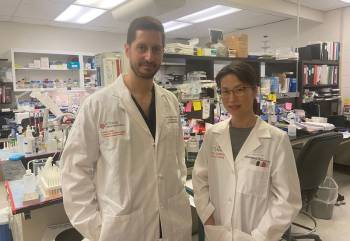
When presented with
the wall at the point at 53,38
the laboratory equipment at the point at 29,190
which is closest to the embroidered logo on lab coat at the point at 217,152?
the laboratory equipment at the point at 29,190

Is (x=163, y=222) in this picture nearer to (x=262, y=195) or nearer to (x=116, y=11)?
(x=262, y=195)

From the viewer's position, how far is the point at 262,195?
1269mm

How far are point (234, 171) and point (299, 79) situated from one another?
10.5 feet

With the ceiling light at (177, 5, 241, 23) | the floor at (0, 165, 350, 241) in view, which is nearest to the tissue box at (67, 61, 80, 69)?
the ceiling light at (177, 5, 241, 23)

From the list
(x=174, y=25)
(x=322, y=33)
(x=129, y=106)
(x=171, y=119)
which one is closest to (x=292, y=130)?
(x=171, y=119)

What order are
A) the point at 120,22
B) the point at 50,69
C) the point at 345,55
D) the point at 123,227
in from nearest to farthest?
the point at 123,227 → the point at 345,55 → the point at 120,22 → the point at 50,69

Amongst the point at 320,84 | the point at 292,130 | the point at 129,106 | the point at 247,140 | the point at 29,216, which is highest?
the point at 320,84

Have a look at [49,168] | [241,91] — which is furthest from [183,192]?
[49,168]

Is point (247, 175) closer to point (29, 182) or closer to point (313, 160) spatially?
point (313, 160)

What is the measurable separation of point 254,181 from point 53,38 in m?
6.06

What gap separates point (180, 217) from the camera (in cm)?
136

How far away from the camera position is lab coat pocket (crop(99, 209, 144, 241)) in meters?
1.18

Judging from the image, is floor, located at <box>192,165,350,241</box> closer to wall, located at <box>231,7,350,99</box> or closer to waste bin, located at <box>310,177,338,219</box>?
waste bin, located at <box>310,177,338,219</box>

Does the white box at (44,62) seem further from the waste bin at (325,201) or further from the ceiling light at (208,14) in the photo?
the waste bin at (325,201)
